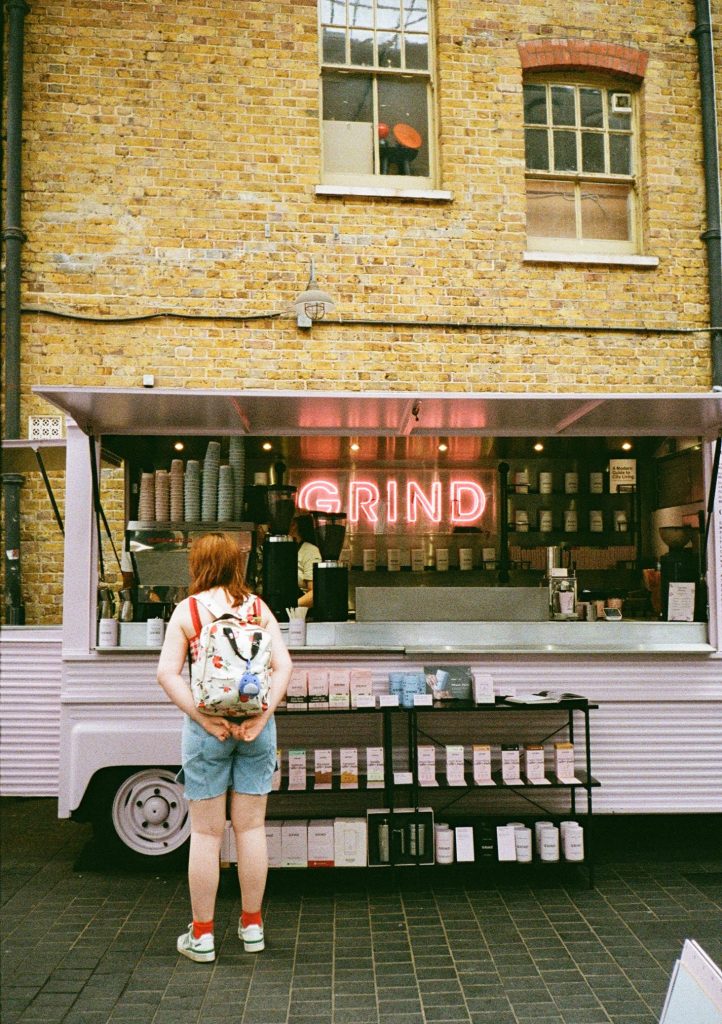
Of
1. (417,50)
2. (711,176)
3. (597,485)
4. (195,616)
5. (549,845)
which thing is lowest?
Answer: (549,845)

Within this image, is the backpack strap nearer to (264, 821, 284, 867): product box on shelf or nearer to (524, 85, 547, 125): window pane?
(264, 821, 284, 867): product box on shelf

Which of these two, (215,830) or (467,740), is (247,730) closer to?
(215,830)

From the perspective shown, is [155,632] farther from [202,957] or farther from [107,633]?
[202,957]

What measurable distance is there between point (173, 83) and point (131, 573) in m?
5.22

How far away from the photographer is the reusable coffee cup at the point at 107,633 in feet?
18.0

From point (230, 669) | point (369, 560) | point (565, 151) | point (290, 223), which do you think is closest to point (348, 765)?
point (230, 669)

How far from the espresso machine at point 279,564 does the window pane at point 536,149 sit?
5194mm

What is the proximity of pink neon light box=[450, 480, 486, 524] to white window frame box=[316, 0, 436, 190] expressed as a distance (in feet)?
10.9

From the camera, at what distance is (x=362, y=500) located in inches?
368

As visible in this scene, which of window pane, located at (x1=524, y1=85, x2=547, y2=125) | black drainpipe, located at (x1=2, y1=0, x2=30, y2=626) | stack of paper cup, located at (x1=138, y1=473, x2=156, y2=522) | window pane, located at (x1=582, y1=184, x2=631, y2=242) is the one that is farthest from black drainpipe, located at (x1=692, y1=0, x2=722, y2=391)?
black drainpipe, located at (x1=2, y1=0, x2=30, y2=626)

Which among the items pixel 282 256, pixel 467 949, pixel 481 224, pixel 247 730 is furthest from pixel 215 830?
pixel 481 224

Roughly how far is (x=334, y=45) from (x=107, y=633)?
672 centimetres

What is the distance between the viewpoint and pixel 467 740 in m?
5.56

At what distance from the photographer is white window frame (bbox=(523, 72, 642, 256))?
892 cm
